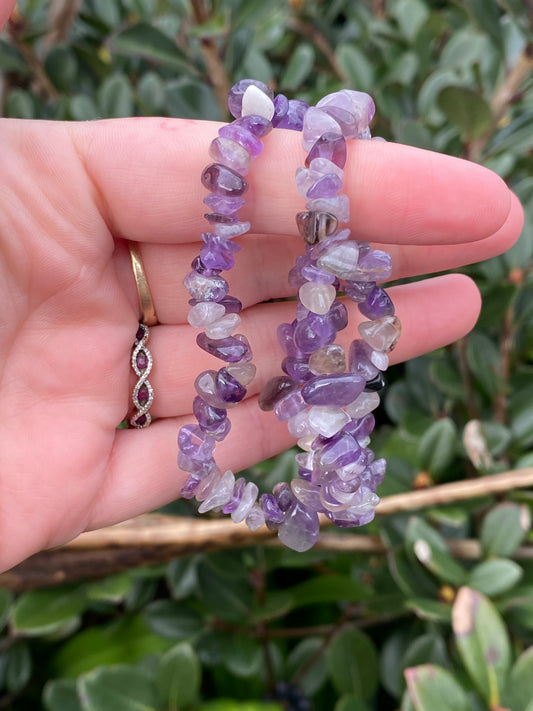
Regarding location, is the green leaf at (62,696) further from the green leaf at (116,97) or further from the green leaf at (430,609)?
the green leaf at (116,97)

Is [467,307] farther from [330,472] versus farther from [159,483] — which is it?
[159,483]

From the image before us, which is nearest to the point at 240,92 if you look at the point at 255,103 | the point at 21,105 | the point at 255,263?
the point at 255,103

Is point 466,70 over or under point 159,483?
over

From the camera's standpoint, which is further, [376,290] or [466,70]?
[466,70]

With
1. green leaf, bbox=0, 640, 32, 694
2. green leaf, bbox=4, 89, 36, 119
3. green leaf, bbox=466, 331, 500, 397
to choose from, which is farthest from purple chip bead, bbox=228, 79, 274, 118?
green leaf, bbox=0, 640, 32, 694

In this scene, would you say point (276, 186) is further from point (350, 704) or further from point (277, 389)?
point (350, 704)

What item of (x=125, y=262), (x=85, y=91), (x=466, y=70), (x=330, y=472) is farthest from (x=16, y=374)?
(x=466, y=70)

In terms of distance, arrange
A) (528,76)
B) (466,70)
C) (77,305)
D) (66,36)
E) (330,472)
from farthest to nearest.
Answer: (66,36) < (466,70) < (528,76) < (77,305) < (330,472)
